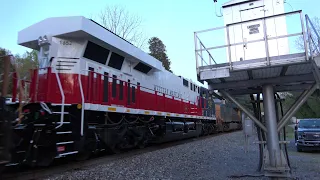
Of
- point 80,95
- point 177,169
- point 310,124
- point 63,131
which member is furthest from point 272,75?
point 310,124

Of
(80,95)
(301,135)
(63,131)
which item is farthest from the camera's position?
(301,135)

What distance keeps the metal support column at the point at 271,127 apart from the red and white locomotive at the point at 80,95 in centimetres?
429

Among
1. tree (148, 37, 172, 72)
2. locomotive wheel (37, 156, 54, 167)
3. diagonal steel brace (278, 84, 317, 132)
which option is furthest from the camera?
tree (148, 37, 172, 72)

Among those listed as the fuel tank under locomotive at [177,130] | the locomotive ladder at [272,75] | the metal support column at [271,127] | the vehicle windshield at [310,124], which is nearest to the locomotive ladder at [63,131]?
the locomotive ladder at [272,75]

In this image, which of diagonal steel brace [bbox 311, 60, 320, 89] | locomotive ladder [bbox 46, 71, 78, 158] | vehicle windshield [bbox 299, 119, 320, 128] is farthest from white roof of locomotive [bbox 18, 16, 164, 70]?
vehicle windshield [bbox 299, 119, 320, 128]

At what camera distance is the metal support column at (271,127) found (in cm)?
556

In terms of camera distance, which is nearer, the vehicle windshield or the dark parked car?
the dark parked car

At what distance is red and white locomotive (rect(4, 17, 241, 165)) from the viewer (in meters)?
6.04

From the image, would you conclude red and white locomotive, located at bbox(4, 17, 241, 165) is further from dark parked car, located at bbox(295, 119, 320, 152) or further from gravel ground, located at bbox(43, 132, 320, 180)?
dark parked car, located at bbox(295, 119, 320, 152)

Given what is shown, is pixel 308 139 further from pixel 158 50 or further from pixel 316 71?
pixel 158 50

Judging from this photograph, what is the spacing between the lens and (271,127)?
566 cm

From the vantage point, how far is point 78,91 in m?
7.04

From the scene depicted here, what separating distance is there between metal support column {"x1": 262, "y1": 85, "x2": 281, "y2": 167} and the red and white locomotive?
14.1 feet

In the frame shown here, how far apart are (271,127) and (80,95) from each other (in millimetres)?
4658
